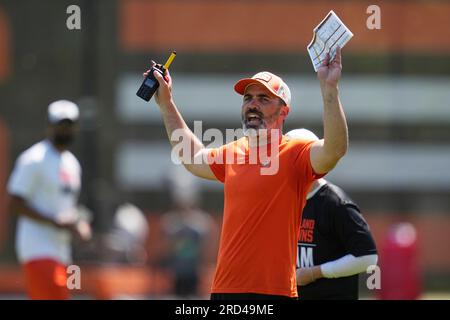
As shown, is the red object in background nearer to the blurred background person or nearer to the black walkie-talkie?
the blurred background person

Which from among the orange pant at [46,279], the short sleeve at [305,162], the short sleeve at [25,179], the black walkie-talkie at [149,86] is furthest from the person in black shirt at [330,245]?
the short sleeve at [25,179]

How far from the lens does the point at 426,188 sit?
16.8 m

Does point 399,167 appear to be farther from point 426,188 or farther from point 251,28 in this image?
point 251,28

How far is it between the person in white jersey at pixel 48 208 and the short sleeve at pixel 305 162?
3.12 meters

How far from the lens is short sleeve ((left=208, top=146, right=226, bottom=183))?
571 cm

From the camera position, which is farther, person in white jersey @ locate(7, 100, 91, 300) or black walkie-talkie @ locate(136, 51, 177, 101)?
person in white jersey @ locate(7, 100, 91, 300)

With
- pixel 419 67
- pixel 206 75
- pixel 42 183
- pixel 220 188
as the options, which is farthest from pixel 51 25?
pixel 42 183

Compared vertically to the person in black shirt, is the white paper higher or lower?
higher

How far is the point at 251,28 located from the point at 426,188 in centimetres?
387

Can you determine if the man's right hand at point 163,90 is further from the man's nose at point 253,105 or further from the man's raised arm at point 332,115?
the man's raised arm at point 332,115

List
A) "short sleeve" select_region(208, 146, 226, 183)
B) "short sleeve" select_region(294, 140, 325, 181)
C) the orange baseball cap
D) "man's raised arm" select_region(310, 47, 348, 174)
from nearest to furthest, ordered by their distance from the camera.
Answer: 1. "man's raised arm" select_region(310, 47, 348, 174)
2. "short sleeve" select_region(294, 140, 325, 181)
3. the orange baseball cap
4. "short sleeve" select_region(208, 146, 226, 183)

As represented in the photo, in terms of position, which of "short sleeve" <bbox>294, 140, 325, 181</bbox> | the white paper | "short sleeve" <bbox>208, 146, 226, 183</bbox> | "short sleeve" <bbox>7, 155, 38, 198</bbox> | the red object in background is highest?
the red object in background

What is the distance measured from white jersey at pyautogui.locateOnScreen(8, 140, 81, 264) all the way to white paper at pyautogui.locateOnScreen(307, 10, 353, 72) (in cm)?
349

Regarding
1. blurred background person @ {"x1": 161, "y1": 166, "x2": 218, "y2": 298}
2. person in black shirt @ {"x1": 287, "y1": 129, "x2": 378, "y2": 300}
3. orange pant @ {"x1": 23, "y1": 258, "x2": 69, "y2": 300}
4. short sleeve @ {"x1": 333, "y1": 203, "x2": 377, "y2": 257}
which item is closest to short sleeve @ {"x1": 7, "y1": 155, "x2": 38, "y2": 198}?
orange pant @ {"x1": 23, "y1": 258, "x2": 69, "y2": 300}
